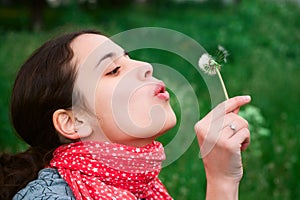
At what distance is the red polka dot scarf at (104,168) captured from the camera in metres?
1.65

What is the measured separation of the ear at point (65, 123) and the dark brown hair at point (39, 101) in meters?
0.02

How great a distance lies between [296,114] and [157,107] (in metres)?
2.95

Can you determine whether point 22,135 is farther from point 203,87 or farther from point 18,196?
point 203,87

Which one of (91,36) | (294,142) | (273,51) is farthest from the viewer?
(273,51)

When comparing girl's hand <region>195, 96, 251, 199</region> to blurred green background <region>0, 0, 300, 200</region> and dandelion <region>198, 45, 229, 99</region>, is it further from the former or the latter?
blurred green background <region>0, 0, 300, 200</region>

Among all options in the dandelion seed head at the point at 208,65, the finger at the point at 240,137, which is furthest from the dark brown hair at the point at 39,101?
the finger at the point at 240,137

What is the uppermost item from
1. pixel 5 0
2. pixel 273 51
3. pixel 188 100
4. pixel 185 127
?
pixel 185 127

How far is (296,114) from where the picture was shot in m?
4.43

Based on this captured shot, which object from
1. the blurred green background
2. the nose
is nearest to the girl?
the nose

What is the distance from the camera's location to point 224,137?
1615 mm

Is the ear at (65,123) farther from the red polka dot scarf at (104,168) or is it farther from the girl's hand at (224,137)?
the girl's hand at (224,137)

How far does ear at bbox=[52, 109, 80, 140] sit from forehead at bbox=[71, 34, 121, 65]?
13 cm

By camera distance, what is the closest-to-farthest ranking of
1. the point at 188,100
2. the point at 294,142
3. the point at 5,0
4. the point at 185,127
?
the point at 185,127
the point at 188,100
the point at 294,142
the point at 5,0

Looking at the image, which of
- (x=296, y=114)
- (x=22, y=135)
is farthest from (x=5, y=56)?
(x=22, y=135)
